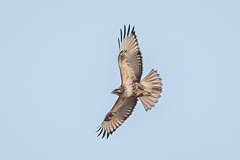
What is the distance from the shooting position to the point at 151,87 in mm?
9133

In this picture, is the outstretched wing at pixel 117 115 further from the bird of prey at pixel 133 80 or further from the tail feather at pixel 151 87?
the tail feather at pixel 151 87

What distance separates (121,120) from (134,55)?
1.29 metres

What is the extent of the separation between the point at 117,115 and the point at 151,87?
1037 millimetres

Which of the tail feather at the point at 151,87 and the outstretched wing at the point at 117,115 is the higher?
the tail feather at the point at 151,87

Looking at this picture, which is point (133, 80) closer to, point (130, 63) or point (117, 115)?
→ point (130, 63)

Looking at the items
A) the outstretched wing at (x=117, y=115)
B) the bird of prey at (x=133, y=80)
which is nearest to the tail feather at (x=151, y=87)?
the bird of prey at (x=133, y=80)

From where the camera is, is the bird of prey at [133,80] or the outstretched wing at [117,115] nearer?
the bird of prey at [133,80]

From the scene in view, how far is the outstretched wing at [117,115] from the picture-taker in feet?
31.5

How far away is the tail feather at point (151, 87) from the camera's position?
912 cm

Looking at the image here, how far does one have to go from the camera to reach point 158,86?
9.13 metres

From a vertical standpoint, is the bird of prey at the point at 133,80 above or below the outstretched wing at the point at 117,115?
above

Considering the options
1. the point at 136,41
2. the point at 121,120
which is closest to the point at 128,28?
the point at 136,41

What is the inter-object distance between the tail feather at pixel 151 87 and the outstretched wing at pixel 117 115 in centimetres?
36

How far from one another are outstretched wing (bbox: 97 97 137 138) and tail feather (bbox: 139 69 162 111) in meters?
0.36
